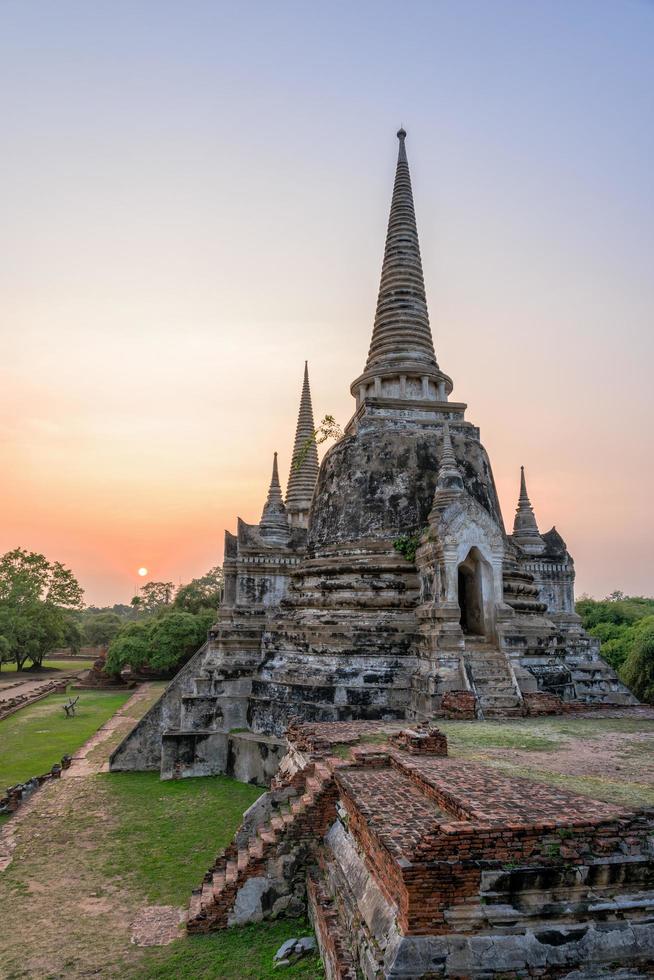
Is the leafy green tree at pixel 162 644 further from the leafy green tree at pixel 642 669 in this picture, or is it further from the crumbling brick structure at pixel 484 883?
the crumbling brick structure at pixel 484 883

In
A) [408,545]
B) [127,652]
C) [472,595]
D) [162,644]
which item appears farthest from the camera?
[162,644]

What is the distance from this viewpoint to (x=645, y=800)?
22.0 ft

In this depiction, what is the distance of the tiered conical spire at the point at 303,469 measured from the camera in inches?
1210

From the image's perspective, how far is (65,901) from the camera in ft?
30.3

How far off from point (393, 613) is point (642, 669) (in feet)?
54.7

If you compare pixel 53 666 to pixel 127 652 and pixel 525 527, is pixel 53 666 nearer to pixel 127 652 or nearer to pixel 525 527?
pixel 127 652

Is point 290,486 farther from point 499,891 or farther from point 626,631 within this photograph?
point 499,891

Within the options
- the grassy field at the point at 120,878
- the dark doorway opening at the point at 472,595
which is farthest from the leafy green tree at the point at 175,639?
the dark doorway opening at the point at 472,595

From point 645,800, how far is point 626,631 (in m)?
32.5

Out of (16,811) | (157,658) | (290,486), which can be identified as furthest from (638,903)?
(157,658)

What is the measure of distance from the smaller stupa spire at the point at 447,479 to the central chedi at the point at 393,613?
0.05 metres

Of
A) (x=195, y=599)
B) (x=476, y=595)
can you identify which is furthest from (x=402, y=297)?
(x=195, y=599)

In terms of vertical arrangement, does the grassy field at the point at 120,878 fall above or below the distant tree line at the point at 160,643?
below

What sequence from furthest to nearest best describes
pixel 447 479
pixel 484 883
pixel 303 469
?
1. pixel 303 469
2. pixel 447 479
3. pixel 484 883
